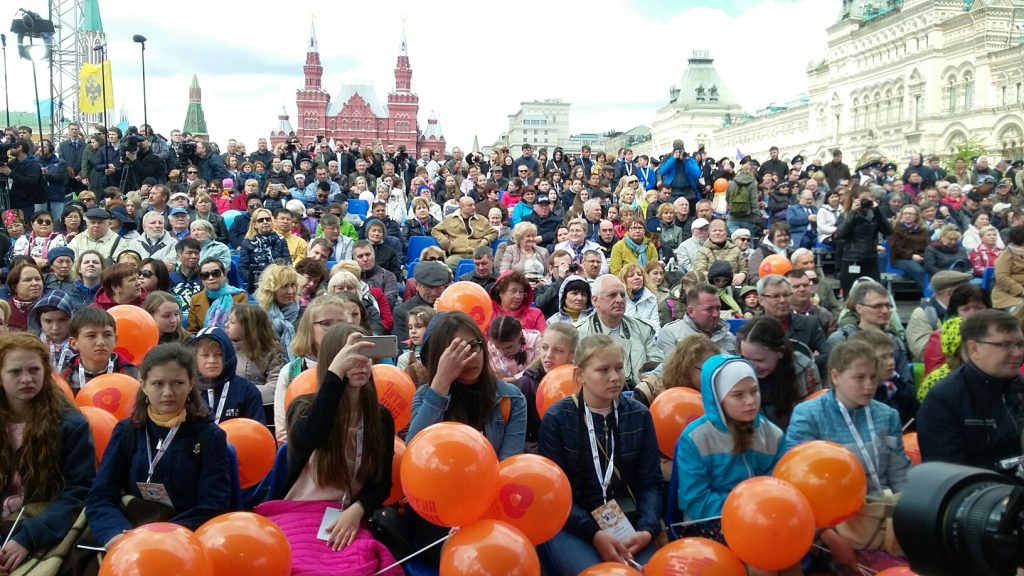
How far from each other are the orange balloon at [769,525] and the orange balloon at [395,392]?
77.7 inches

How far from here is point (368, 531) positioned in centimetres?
356

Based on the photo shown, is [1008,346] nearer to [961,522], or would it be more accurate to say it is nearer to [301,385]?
[961,522]

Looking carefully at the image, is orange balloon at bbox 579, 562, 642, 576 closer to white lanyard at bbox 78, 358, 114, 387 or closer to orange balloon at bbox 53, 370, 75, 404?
orange balloon at bbox 53, 370, 75, 404

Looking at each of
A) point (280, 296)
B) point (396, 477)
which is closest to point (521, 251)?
point (280, 296)

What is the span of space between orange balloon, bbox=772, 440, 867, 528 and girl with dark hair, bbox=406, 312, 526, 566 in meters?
1.40

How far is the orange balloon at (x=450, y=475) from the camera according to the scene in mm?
3262

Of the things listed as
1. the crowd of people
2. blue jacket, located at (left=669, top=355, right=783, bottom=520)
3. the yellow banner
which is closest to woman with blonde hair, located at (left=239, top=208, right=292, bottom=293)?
the crowd of people

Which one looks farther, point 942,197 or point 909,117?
point 909,117

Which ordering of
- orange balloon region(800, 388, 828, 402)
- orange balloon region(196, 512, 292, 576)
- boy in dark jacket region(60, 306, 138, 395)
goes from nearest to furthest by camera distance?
orange balloon region(196, 512, 292, 576) → orange balloon region(800, 388, 828, 402) → boy in dark jacket region(60, 306, 138, 395)

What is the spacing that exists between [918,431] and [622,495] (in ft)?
5.12

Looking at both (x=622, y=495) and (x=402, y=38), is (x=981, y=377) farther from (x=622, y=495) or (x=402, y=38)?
(x=402, y=38)

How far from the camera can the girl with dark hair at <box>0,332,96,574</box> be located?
3.54 meters

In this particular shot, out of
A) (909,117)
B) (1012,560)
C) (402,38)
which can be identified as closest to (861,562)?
(1012,560)

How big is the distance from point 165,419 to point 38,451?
62 centimetres
